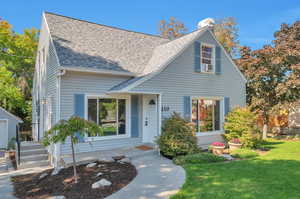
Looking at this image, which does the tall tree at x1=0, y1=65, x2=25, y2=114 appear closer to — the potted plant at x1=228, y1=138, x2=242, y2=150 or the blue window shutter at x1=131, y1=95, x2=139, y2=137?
the blue window shutter at x1=131, y1=95, x2=139, y2=137

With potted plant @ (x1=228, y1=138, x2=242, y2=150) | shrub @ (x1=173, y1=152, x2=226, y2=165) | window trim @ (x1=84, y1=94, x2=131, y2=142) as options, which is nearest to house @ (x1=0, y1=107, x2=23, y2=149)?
window trim @ (x1=84, y1=94, x2=131, y2=142)

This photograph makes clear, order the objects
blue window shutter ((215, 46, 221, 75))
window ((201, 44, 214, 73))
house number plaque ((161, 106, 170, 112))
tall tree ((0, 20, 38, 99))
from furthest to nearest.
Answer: tall tree ((0, 20, 38, 99)) → blue window shutter ((215, 46, 221, 75)) → window ((201, 44, 214, 73)) → house number plaque ((161, 106, 170, 112))

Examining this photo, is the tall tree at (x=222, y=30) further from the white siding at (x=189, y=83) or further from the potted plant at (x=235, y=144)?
the potted plant at (x=235, y=144)

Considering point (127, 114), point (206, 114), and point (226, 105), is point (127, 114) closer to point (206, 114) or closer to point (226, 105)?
point (206, 114)

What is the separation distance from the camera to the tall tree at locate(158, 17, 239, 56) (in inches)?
882

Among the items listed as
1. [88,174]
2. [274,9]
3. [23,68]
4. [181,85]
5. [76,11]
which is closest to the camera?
[88,174]

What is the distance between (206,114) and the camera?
10.5 meters

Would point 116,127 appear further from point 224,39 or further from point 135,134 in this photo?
point 224,39

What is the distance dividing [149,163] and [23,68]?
62.1 feet

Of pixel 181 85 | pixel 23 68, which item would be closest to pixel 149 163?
pixel 181 85

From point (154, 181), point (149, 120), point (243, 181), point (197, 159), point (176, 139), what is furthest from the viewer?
point (149, 120)

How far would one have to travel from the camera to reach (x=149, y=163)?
683 centimetres

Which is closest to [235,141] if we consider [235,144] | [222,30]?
[235,144]

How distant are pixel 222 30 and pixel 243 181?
70.4 ft
